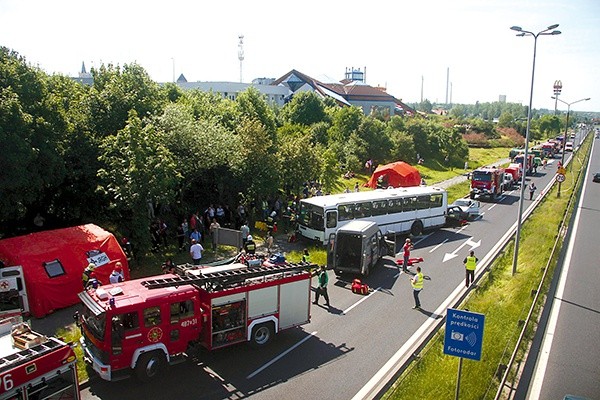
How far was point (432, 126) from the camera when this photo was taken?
69750 mm

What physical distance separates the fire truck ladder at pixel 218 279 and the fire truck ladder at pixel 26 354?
10.5ft

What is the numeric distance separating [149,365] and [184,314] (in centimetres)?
154

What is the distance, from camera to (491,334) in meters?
15.2

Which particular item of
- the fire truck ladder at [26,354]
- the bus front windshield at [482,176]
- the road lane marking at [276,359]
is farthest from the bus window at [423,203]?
the fire truck ladder at [26,354]

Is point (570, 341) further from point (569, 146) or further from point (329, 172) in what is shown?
point (569, 146)

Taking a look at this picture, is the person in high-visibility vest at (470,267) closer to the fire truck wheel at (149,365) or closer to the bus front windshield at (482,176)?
the fire truck wheel at (149,365)

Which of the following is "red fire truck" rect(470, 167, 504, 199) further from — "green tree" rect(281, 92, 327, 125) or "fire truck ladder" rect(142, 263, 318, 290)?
"fire truck ladder" rect(142, 263, 318, 290)

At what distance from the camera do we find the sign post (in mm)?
9624

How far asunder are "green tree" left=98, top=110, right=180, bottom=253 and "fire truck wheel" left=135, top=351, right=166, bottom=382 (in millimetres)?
9019

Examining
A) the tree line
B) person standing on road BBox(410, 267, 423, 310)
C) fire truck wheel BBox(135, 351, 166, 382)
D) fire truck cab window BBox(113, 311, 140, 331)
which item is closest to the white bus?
the tree line

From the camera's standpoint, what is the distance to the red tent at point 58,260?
16.8 meters

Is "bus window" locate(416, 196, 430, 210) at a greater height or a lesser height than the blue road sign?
lesser

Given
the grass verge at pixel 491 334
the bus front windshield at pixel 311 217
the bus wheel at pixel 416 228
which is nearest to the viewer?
the grass verge at pixel 491 334

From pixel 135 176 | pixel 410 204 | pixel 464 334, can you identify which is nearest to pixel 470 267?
pixel 410 204
